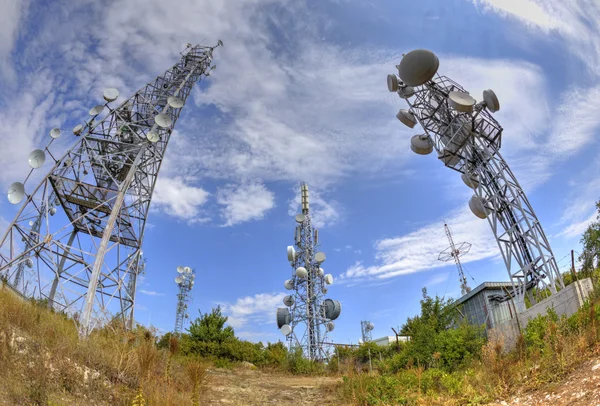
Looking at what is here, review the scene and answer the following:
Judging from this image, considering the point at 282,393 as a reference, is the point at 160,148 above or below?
above

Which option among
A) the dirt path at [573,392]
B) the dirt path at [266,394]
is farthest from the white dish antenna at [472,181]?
the dirt path at [573,392]

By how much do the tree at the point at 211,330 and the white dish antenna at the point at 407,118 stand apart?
1257cm

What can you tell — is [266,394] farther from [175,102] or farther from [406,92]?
[406,92]

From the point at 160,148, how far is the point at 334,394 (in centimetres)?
1111

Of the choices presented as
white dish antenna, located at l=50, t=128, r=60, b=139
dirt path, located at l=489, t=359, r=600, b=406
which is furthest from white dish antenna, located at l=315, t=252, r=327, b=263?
dirt path, located at l=489, t=359, r=600, b=406

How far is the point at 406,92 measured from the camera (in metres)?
17.1

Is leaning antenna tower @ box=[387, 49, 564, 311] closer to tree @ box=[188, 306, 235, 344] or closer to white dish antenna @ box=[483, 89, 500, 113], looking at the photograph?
white dish antenna @ box=[483, 89, 500, 113]

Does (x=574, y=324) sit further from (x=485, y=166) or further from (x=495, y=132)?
(x=495, y=132)

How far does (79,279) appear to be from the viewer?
12.8 meters

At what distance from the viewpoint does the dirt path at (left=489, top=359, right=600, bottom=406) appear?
16.7ft

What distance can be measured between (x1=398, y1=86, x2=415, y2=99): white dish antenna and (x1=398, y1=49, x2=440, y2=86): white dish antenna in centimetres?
190

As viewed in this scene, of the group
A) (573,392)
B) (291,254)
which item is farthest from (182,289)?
(573,392)

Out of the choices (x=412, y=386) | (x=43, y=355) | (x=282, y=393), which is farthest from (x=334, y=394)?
(x=43, y=355)

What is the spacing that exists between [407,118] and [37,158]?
1499 centimetres
